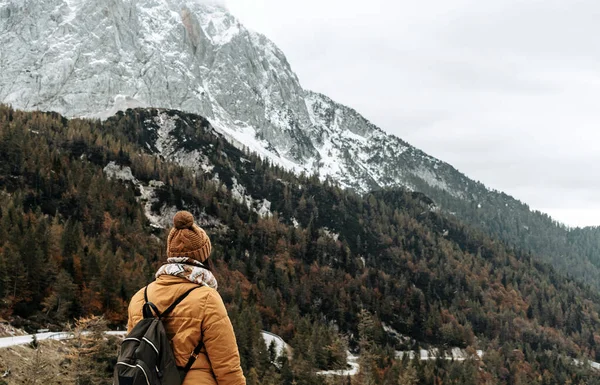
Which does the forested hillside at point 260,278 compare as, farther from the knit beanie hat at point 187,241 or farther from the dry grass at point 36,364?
the knit beanie hat at point 187,241

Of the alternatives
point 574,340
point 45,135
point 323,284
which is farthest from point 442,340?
point 45,135

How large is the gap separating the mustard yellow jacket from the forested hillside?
Result: 5512 centimetres

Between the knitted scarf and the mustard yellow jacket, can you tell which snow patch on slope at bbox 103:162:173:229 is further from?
the mustard yellow jacket

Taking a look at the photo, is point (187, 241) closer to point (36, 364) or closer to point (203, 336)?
point (203, 336)

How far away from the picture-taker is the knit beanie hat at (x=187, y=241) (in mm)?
5637

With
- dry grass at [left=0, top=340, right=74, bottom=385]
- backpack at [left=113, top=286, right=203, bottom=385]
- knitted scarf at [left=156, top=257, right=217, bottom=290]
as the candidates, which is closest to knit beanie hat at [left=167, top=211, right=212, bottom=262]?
knitted scarf at [left=156, top=257, right=217, bottom=290]

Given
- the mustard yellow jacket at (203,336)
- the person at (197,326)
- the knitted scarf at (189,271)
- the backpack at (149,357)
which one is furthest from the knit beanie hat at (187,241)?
the backpack at (149,357)

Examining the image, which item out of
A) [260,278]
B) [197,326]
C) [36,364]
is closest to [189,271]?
[197,326]

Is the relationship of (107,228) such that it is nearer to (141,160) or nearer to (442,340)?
(141,160)

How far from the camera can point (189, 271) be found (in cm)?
544

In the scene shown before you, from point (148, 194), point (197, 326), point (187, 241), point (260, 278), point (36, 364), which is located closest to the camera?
point (197, 326)

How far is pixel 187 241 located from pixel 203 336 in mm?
1111

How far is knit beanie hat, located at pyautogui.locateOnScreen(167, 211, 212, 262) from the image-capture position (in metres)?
5.64

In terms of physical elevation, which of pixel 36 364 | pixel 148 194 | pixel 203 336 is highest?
pixel 203 336
